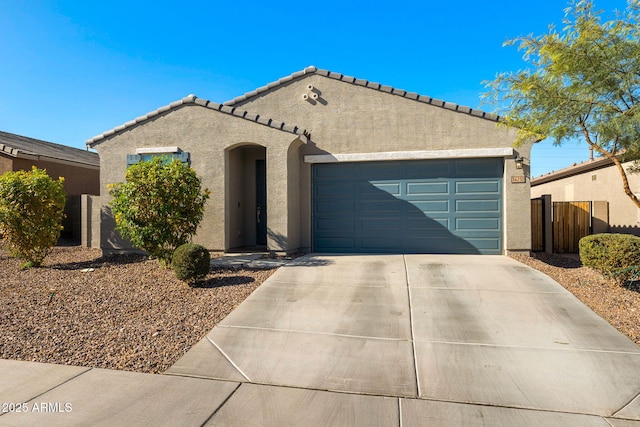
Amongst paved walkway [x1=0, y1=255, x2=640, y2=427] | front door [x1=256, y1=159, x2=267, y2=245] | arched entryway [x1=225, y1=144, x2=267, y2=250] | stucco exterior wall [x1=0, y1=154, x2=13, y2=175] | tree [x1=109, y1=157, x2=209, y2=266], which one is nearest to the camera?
paved walkway [x1=0, y1=255, x2=640, y2=427]

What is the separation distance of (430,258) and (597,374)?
525cm

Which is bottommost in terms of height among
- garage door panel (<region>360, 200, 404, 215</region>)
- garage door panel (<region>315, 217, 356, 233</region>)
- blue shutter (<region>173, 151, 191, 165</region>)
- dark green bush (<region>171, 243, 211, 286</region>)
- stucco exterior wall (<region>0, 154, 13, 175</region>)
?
dark green bush (<region>171, 243, 211, 286</region>)

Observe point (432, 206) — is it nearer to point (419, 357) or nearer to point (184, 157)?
point (419, 357)

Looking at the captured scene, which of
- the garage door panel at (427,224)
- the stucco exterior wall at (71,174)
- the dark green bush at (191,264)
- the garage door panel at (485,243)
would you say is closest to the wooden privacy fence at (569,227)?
the garage door panel at (485,243)

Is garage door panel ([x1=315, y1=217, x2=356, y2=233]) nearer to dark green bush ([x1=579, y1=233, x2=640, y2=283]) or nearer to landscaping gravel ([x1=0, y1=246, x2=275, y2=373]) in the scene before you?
landscaping gravel ([x1=0, y1=246, x2=275, y2=373])

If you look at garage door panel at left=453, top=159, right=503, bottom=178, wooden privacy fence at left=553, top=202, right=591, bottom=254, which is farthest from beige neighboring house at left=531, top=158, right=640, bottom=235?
garage door panel at left=453, top=159, right=503, bottom=178

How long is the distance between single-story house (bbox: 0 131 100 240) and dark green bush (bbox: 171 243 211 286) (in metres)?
8.83

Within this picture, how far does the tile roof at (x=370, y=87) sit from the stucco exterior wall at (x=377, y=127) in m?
0.11

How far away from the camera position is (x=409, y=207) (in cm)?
961

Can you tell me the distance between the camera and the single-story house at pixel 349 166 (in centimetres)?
904

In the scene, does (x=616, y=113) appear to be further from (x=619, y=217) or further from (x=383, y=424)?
(x=619, y=217)

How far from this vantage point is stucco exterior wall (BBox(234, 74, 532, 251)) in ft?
29.6

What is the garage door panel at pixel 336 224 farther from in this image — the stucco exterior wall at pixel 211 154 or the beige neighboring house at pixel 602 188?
the beige neighboring house at pixel 602 188

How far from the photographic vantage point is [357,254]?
9.61 m
